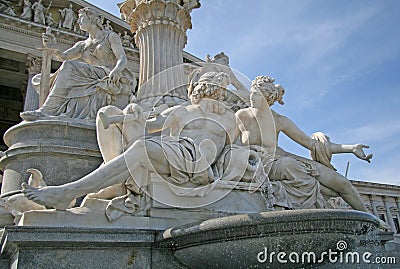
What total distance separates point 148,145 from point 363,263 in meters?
2.63

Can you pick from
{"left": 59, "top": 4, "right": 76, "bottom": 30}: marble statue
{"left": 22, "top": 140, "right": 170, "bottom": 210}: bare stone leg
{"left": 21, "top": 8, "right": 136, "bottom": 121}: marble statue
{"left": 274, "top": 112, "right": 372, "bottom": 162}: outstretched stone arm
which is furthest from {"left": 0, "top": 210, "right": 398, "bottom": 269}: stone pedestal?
{"left": 59, "top": 4, "right": 76, "bottom": 30}: marble statue

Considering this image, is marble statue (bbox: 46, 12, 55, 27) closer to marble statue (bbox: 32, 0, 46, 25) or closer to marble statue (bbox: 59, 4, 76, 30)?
marble statue (bbox: 32, 0, 46, 25)

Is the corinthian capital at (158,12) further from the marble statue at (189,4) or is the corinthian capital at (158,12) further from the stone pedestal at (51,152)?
the stone pedestal at (51,152)

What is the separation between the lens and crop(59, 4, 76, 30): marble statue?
96.6 feet

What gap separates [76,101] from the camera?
7.19 meters

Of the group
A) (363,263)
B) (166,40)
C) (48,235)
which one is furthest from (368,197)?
(48,235)

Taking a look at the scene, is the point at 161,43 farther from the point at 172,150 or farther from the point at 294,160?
the point at 172,150

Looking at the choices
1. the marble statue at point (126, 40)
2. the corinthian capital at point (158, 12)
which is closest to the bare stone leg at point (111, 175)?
the corinthian capital at point (158, 12)

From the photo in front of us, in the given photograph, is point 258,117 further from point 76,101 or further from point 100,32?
point 100,32

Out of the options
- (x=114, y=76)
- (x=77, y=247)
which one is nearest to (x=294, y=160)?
(x=77, y=247)

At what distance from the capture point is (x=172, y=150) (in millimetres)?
4750

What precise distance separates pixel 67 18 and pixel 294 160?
27563mm

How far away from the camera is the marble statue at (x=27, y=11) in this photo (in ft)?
94.3

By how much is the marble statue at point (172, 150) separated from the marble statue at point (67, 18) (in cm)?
2624
